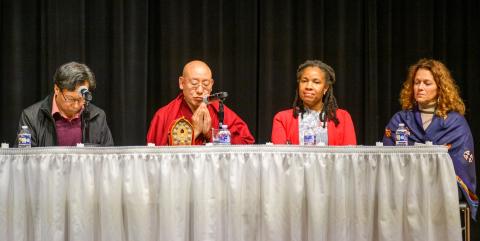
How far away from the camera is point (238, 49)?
4.58 metres

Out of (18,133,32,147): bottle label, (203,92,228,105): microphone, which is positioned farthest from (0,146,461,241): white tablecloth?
(203,92,228,105): microphone

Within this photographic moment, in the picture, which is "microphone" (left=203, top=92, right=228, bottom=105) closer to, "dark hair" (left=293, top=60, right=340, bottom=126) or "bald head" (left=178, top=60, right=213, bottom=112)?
"bald head" (left=178, top=60, right=213, bottom=112)

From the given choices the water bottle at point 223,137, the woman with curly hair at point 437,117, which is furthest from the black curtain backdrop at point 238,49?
the water bottle at point 223,137

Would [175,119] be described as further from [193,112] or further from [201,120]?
[201,120]

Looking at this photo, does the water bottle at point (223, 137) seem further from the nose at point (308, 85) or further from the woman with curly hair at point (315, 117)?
the nose at point (308, 85)

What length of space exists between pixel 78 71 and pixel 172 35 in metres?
1.21

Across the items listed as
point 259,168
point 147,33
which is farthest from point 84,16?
point 259,168

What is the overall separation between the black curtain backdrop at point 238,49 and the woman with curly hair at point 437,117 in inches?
39.4

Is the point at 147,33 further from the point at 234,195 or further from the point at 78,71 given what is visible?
the point at 234,195

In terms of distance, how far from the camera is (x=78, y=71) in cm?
341

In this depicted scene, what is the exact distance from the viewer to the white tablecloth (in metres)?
2.80

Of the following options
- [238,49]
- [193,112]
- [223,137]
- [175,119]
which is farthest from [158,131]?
[238,49]

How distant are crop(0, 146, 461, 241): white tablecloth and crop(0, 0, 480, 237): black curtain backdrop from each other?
162 cm

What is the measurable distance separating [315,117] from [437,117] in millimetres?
692
